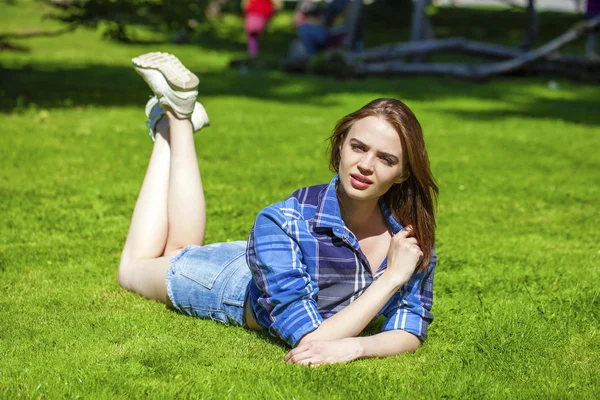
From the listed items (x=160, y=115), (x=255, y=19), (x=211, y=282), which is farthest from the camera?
(x=255, y=19)

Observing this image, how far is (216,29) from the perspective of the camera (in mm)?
20828

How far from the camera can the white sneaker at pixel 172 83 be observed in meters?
4.61

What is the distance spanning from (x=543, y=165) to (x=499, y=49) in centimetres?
722

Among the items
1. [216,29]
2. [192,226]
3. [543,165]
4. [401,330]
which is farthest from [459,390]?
[216,29]

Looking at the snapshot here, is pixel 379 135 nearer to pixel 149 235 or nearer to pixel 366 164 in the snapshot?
pixel 366 164

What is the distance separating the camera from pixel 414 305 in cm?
385

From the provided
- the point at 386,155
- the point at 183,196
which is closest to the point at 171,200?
the point at 183,196

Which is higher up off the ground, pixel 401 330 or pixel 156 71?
pixel 156 71

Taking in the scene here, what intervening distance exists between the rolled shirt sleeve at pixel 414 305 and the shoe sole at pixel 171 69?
158 centimetres

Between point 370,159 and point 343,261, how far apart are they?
483 mm

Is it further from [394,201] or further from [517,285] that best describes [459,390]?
[517,285]

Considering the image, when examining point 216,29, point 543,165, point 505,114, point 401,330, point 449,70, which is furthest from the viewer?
point 216,29

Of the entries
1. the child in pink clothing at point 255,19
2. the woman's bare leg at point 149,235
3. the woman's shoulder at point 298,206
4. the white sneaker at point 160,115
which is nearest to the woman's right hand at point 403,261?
the woman's shoulder at point 298,206

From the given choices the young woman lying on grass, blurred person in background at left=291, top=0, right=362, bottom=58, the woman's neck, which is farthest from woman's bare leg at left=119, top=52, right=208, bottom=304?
blurred person in background at left=291, top=0, right=362, bottom=58
